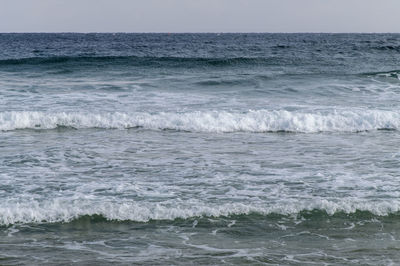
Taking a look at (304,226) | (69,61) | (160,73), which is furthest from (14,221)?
(69,61)

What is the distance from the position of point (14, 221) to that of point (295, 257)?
372cm

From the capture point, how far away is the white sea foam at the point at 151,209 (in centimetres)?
697

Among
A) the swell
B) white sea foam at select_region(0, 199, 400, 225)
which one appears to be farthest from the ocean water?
the swell

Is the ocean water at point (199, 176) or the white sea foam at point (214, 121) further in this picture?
the white sea foam at point (214, 121)

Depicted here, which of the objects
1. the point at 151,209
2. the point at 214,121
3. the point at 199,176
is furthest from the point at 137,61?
the point at 151,209

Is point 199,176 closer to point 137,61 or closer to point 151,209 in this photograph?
point 151,209

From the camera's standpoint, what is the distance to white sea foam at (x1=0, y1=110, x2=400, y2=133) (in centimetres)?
1405

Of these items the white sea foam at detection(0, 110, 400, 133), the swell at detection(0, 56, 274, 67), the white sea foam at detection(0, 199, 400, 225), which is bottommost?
the white sea foam at detection(0, 199, 400, 225)

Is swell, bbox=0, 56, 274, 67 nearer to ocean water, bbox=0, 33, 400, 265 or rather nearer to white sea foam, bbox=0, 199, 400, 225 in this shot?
ocean water, bbox=0, 33, 400, 265

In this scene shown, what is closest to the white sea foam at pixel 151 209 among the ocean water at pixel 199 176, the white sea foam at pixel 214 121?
the ocean water at pixel 199 176

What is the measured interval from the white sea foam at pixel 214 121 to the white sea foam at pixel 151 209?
21.5 ft

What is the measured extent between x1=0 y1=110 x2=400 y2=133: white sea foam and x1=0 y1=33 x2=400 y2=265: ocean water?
0.05m

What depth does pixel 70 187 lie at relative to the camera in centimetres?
845

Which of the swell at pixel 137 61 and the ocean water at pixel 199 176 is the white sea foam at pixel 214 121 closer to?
the ocean water at pixel 199 176
